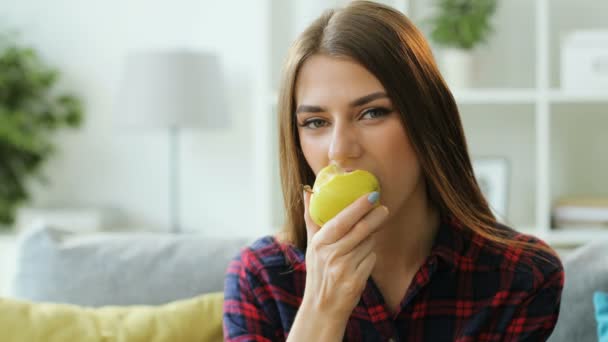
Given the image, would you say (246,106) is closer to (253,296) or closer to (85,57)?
(85,57)

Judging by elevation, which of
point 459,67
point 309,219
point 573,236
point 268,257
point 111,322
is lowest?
point 573,236

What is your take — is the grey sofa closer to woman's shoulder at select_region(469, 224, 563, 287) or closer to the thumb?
woman's shoulder at select_region(469, 224, 563, 287)

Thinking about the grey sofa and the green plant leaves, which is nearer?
the grey sofa

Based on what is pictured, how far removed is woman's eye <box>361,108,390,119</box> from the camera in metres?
1.28

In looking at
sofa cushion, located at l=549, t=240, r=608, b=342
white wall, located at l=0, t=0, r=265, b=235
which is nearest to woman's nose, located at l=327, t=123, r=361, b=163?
sofa cushion, located at l=549, t=240, r=608, b=342

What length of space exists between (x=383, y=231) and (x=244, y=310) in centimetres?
30

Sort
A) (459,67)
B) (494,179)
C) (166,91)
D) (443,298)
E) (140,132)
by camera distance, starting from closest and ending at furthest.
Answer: (443,298), (459,67), (494,179), (166,91), (140,132)

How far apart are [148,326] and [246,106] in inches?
86.6

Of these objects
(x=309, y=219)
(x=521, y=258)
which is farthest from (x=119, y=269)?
(x=521, y=258)

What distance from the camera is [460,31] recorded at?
290cm

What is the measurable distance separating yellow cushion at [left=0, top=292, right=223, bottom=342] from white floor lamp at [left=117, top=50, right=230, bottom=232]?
5.80 feet

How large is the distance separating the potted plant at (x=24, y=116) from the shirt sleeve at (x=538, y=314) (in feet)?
8.89

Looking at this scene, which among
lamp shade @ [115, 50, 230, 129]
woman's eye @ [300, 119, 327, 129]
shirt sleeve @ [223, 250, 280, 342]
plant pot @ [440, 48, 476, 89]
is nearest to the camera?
woman's eye @ [300, 119, 327, 129]

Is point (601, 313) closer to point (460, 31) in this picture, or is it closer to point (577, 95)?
point (577, 95)
